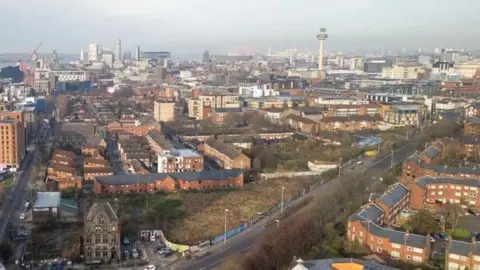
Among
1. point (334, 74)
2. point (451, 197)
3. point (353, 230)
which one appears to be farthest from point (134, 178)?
point (334, 74)

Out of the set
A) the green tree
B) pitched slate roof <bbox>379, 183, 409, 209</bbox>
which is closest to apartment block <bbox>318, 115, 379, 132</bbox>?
pitched slate roof <bbox>379, 183, 409, 209</bbox>

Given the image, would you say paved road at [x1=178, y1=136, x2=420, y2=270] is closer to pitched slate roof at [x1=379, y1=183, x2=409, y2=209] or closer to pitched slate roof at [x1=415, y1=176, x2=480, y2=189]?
pitched slate roof at [x1=379, y1=183, x2=409, y2=209]

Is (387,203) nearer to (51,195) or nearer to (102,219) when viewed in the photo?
(102,219)

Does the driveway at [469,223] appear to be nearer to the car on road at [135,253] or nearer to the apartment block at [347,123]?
the car on road at [135,253]

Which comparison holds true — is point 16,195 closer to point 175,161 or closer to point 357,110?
point 175,161

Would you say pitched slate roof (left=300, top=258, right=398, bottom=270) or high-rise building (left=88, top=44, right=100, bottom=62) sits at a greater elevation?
high-rise building (left=88, top=44, right=100, bottom=62)

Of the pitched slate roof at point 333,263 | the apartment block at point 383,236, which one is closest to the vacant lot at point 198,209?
the apartment block at point 383,236

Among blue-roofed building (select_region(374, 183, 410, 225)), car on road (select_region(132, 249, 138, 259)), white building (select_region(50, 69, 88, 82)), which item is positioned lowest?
car on road (select_region(132, 249, 138, 259))
